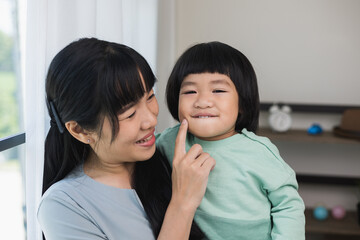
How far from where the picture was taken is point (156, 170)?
44.6 inches

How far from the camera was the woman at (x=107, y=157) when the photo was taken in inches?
35.0

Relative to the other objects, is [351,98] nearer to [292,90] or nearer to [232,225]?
[292,90]

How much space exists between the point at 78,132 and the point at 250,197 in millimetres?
527

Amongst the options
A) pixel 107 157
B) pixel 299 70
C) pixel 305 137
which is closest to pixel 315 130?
pixel 305 137

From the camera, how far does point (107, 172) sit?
1.06 m

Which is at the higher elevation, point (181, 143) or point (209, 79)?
point (209, 79)

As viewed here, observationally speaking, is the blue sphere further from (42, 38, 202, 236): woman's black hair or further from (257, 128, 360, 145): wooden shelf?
(42, 38, 202, 236): woman's black hair

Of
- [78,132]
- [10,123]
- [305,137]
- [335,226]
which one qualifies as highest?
[78,132]

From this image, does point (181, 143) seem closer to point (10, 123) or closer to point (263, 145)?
point (263, 145)

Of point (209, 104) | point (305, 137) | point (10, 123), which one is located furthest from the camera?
point (10, 123)

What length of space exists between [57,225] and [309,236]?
2570 mm

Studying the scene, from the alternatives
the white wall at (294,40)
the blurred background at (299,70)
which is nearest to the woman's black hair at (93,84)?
the blurred background at (299,70)

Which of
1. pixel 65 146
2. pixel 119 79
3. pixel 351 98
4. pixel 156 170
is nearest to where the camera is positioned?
pixel 119 79

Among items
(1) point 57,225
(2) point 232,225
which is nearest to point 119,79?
(1) point 57,225
